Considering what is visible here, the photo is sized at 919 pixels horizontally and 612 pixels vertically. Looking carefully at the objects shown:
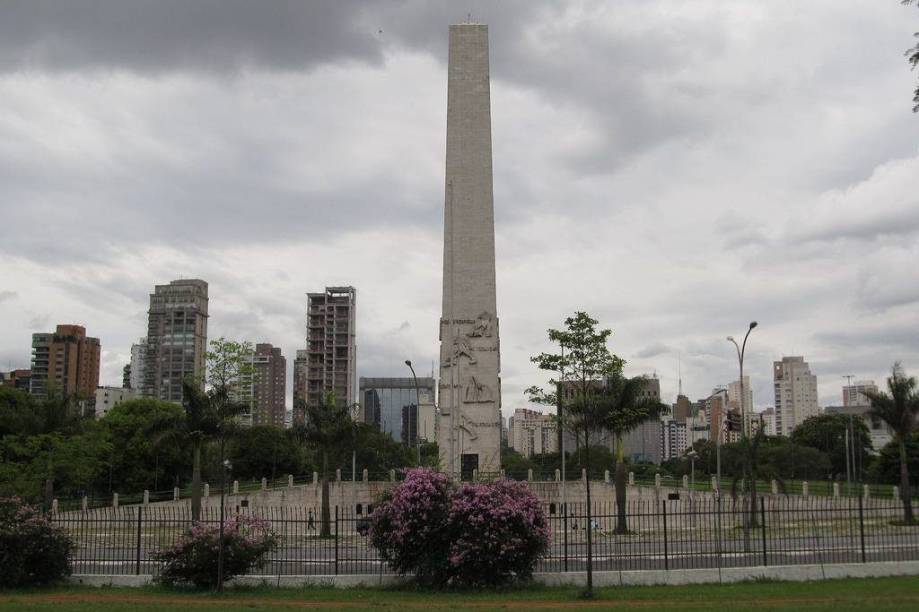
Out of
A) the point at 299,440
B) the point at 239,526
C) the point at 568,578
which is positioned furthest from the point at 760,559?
the point at 299,440

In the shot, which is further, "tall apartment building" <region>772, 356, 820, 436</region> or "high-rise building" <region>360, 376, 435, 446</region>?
"high-rise building" <region>360, 376, 435, 446</region>

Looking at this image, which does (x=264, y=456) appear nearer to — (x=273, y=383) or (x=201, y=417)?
(x=201, y=417)

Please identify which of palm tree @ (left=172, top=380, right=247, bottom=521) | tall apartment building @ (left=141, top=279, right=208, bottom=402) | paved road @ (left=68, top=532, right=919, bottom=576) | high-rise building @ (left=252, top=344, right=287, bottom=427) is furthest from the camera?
high-rise building @ (left=252, top=344, right=287, bottom=427)

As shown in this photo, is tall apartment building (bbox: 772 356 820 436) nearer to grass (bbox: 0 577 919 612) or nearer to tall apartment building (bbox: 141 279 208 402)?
tall apartment building (bbox: 141 279 208 402)

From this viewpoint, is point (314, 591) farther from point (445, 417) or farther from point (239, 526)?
point (445, 417)

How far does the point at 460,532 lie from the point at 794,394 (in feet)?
538

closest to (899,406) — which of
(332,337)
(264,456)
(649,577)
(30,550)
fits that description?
(649,577)

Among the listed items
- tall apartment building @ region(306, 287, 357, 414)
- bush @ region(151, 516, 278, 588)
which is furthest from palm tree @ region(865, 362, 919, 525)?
tall apartment building @ region(306, 287, 357, 414)

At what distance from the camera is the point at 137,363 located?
168000 millimetres

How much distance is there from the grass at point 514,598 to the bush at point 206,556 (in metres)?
0.40

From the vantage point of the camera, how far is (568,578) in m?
18.7

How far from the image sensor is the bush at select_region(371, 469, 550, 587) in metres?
18.3

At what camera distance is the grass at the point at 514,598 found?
50.6ft

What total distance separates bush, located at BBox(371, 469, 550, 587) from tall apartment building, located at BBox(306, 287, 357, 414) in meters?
114
